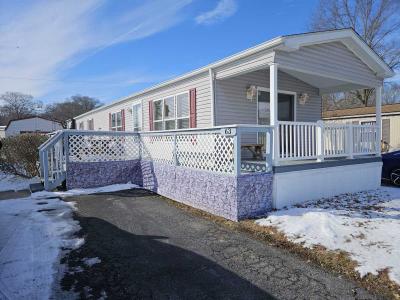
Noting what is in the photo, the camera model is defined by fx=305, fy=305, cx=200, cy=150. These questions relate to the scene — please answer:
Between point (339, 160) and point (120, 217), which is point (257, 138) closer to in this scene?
point (339, 160)

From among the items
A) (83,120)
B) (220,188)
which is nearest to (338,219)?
(220,188)

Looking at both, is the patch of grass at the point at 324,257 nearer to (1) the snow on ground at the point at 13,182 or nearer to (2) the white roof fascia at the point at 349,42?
(2) the white roof fascia at the point at 349,42

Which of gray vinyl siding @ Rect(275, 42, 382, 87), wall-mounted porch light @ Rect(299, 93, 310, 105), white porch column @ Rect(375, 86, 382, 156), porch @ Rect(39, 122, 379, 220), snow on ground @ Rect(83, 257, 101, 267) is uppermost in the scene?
gray vinyl siding @ Rect(275, 42, 382, 87)

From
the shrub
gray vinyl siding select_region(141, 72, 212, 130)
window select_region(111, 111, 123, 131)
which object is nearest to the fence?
gray vinyl siding select_region(141, 72, 212, 130)

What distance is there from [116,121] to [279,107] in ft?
28.4

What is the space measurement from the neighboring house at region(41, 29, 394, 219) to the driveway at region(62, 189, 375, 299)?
1112mm

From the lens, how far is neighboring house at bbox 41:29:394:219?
5.74 metres

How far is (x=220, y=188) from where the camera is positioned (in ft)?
18.4

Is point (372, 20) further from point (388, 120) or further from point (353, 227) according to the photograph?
point (353, 227)

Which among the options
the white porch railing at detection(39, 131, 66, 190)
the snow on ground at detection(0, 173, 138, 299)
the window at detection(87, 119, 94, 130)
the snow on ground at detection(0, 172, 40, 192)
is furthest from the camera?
the window at detection(87, 119, 94, 130)

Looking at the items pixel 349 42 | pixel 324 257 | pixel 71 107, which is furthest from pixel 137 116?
pixel 71 107

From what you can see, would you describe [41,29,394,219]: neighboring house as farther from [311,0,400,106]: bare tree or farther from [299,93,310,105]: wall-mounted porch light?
[311,0,400,106]: bare tree

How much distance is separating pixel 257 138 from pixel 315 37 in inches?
125

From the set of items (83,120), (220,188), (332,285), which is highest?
(83,120)
